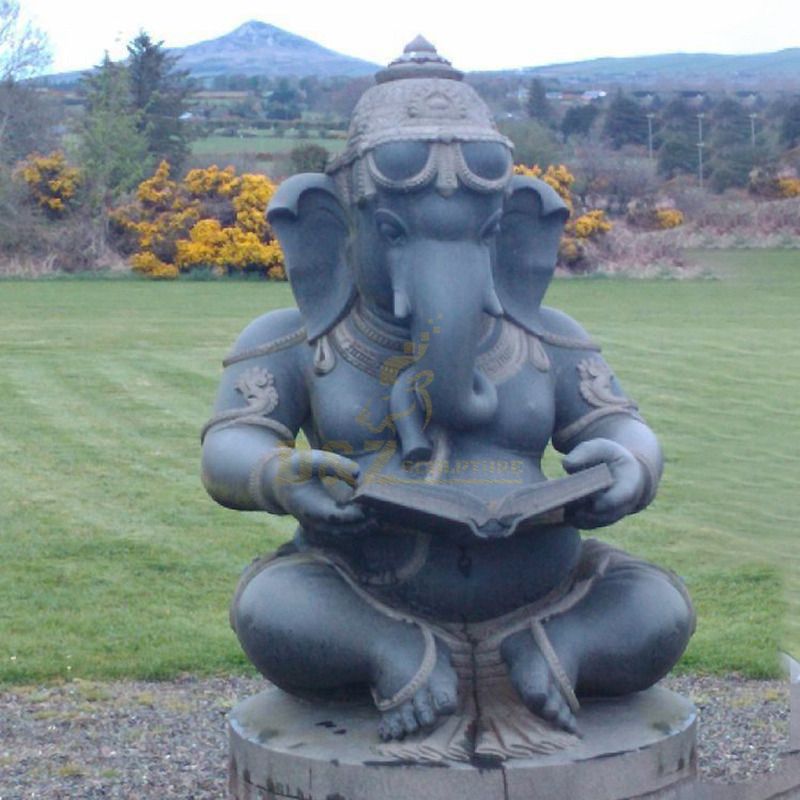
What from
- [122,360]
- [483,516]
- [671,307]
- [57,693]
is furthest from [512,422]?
[671,307]

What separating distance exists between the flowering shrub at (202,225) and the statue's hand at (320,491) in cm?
2036

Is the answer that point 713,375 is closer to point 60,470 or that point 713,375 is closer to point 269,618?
point 60,470

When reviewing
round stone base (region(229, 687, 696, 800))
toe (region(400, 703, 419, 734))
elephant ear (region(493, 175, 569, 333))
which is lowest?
round stone base (region(229, 687, 696, 800))

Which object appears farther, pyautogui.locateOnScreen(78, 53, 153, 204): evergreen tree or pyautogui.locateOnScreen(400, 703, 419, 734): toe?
pyautogui.locateOnScreen(78, 53, 153, 204): evergreen tree

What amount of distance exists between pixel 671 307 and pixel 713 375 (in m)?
6.24

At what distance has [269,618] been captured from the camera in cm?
383

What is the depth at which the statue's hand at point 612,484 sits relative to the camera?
12.1ft

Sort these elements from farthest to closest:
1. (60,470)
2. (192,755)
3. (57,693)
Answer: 1. (60,470)
2. (57,693)
3. (192,755)

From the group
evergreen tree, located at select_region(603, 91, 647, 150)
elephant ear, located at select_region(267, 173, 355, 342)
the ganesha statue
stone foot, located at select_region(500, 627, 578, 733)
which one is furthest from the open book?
evergreen tree, located at select_region(603, 91, 647, 150)

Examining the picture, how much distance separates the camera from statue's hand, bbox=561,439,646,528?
3695 mm

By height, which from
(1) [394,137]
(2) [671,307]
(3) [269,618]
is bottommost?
(2) [671,307]

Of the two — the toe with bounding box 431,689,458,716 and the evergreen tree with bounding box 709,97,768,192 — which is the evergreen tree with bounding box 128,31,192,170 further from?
the toe with bounding box 431,689,458,716

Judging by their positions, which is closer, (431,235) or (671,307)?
(431,235)

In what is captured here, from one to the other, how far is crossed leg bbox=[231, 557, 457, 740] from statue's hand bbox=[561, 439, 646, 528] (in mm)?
489
